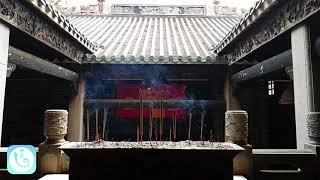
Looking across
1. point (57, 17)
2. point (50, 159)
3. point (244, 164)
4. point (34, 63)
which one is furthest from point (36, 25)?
point (244, 164)

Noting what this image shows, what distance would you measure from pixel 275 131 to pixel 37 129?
825 cm

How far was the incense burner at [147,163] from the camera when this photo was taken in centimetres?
285

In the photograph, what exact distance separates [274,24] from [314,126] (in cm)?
201

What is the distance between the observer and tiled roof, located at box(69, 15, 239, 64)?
7.05 meters

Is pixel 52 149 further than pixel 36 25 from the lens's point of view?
No

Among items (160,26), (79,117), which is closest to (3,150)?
(79,117)

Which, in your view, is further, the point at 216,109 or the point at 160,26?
the point at 160,26

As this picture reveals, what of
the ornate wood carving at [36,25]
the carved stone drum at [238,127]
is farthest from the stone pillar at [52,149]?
the carved stone drum at [238,127]

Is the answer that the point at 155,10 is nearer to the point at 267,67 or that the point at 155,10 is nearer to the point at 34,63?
the point at 267,67

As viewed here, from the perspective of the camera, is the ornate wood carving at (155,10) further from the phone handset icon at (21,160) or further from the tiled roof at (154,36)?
the phone handset icon at (21,160)

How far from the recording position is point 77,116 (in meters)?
7.48

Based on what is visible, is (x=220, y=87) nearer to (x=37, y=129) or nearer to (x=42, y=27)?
(x=42, y=27)

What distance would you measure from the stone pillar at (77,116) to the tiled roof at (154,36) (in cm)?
106

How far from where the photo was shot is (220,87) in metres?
8.07
